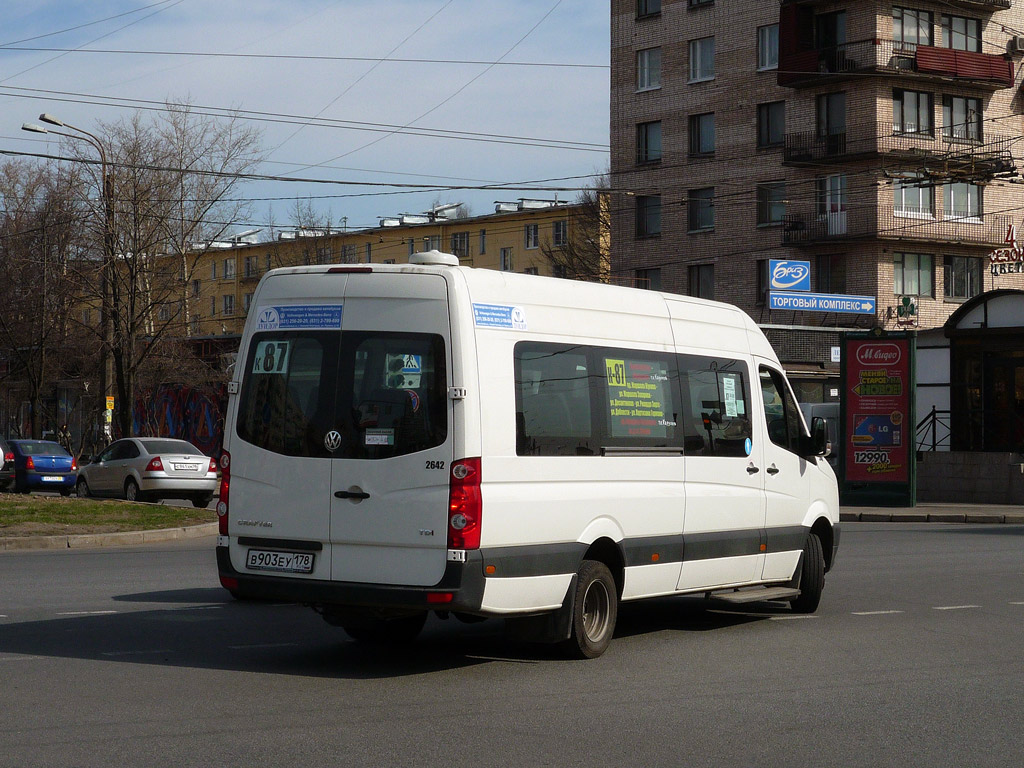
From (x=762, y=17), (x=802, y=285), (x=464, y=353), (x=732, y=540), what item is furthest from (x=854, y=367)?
(x=762, y=17)

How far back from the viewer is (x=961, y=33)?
51.4 metres

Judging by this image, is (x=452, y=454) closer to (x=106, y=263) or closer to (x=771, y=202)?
(x=106, y=263)

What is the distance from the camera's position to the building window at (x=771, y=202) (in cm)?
5191

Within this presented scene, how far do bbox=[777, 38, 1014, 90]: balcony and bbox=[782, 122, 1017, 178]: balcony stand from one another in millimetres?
1889

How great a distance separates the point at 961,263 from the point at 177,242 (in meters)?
28.8

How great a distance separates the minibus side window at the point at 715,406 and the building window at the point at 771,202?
4227cm

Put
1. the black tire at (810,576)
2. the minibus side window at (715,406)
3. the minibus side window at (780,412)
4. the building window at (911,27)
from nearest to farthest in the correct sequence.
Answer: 1. the minibus side window at (715,406)
2. the minibus side window at (780,412)
3. the black tire at (810,576)
4. the building window at (911,27)

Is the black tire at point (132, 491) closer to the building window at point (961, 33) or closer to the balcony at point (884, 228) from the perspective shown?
the balcony at point (884, 228)

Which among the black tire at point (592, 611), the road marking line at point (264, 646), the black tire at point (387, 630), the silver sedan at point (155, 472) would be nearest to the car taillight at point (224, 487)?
the road marking line at point (264, 646)

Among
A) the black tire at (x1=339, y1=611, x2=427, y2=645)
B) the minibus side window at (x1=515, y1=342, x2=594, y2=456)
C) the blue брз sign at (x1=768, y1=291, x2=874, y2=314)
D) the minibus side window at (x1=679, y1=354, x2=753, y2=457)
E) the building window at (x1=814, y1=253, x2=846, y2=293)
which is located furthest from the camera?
the building window at (x1=814, y1=253, x2=846, y2=293)

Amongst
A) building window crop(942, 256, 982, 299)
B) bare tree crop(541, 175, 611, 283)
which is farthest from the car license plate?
bare tree crop(541, 175, 611, 283)

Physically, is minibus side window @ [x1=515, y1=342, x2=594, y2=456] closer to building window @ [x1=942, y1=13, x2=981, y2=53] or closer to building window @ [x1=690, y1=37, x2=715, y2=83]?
building window @ [x1=942, y1=13, x2=981, y2=53]

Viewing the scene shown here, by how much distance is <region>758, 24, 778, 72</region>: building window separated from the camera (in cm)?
5212

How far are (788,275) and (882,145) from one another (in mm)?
12391
